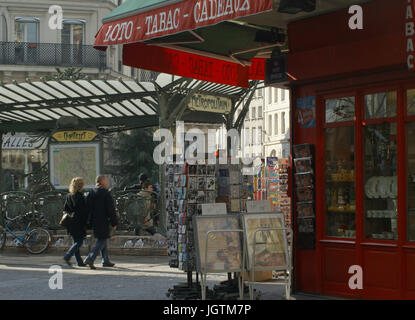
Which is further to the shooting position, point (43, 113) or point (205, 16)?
point (43, 113)

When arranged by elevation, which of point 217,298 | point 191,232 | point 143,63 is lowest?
point 217,298

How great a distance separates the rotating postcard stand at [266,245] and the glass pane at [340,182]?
0.73 m

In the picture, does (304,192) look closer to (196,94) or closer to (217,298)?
(217,298)

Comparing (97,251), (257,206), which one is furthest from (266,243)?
(97,251)

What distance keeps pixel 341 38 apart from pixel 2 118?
11.2 m

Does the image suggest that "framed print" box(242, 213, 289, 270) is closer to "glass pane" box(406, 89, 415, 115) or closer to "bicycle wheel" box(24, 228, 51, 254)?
"glass pane" box(406, 89, 415, 115)

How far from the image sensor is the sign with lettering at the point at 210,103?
16.4 meters

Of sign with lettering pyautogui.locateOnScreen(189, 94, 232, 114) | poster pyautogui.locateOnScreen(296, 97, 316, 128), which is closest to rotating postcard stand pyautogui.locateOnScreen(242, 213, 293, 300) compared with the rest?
poster pyautogui.locateOnScreen(296, 97, 316, 128)

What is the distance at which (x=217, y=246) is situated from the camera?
927cm

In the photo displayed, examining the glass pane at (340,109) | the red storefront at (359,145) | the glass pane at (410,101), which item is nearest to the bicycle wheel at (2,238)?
the red storefront at (359,145)

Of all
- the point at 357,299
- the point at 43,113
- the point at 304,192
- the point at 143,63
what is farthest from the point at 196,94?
the point at 357,299

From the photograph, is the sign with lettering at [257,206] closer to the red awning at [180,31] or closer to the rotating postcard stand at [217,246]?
the rotating postcard stand at [217,246]

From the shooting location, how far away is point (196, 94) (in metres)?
16.4

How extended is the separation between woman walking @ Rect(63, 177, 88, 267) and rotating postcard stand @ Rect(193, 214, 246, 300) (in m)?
5.19
